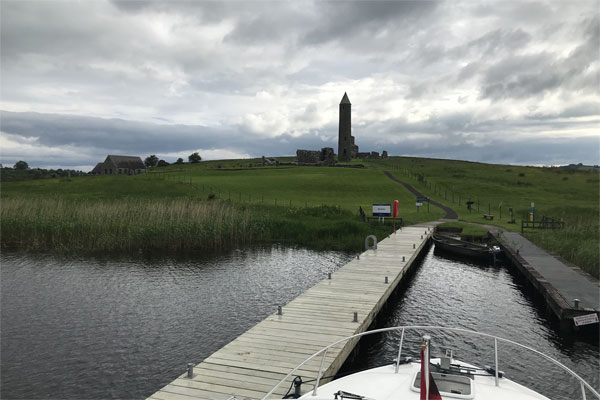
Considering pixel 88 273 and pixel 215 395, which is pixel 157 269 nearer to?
pixel 88 273

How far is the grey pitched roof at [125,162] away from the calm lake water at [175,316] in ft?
278

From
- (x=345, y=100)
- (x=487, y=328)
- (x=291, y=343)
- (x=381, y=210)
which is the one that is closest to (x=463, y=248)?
(x=381, y=210)

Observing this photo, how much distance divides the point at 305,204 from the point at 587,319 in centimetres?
3812

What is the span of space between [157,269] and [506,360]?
19.3 metres

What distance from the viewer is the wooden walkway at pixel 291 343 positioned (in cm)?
938

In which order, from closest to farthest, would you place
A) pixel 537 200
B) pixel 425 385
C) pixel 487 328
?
pixel 425 385 < pixel 487 328 < pixel 537 200

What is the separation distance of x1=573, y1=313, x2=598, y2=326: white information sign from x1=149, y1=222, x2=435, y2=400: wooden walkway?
7.16 meters

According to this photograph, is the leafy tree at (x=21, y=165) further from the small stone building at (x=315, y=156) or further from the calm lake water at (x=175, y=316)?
the calm lake water at (x=175, y=316)

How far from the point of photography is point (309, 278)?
2342cm

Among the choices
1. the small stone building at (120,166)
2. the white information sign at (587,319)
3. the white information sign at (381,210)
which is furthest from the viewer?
the small stone building at (120,166)

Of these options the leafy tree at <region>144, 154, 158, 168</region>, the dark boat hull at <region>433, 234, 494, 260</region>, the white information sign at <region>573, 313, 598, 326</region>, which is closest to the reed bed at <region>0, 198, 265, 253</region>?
the dark boat hull at <region>433, 234, 494, 260</region>

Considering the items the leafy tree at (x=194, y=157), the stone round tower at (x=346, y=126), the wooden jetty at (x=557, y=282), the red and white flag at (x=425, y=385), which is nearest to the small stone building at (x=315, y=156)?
the stone round tower at (x=346, y=126)

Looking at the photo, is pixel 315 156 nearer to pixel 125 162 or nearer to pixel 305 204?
pixel 125 162

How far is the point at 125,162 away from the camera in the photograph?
109438 millimetres
